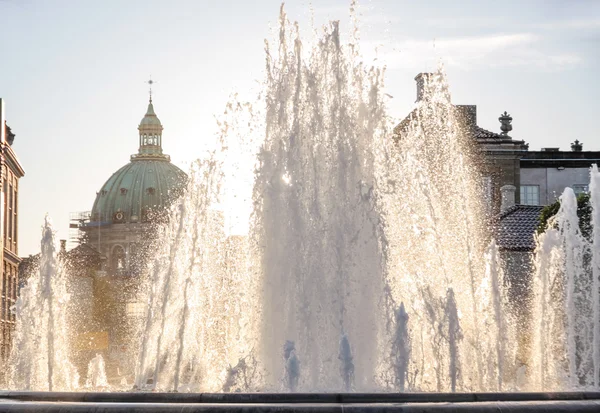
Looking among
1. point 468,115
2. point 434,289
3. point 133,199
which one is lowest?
point 434,289

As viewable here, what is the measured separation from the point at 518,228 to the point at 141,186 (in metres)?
132

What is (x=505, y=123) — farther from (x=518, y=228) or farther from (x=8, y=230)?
(x=8, y=230)

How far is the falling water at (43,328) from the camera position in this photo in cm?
2836

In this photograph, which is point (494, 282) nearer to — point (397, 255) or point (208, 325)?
point (397, 255)

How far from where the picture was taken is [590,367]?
2862 centimetres

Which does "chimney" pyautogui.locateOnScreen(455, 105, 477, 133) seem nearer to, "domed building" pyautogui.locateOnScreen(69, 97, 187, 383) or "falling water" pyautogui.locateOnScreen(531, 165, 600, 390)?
"falling water" pyautogui.locateOnScreen(531, 165, 600, 390)

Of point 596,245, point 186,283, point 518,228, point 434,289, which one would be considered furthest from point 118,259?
point 434,289

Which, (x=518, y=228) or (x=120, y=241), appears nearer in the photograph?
(x=518, y=228)

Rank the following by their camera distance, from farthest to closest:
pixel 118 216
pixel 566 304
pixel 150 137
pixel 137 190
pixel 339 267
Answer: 1. pixel 150 137
2. pixel 137 190
3. pixel 118 216
4. pixel 566 304
5. pixel 339 267

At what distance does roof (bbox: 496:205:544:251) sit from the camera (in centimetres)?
4074

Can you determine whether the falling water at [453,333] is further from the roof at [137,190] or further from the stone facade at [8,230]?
the roof at [137,190]

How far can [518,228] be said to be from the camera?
4312cm

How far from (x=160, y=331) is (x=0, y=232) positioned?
25547 mm

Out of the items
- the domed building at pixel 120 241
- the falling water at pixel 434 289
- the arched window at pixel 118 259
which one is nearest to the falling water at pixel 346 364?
the falling water at pixel 434 289
